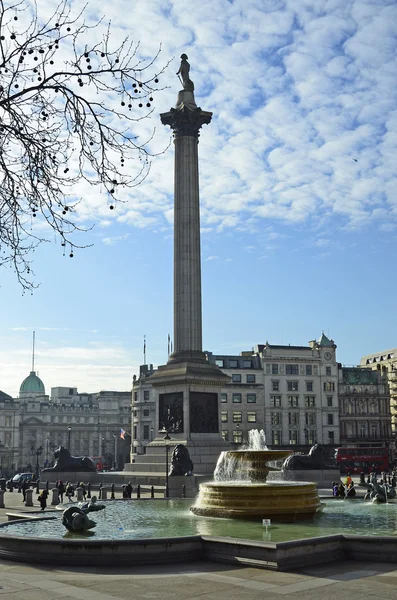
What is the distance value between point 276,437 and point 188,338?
52.2 m

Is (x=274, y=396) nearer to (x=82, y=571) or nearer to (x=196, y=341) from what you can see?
(x=196, y=341)

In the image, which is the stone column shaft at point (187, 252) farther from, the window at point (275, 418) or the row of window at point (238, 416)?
the window at point (275, 418)

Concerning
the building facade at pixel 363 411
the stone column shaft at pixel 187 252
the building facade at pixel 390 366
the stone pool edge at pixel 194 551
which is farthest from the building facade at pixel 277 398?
the stone pool edge at pixel 194 551

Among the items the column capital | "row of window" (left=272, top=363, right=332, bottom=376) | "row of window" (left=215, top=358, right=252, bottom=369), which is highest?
the column capital

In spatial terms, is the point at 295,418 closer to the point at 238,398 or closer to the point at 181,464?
the point at 238,398

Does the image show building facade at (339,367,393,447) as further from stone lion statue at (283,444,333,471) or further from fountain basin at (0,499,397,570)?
fountain basin at (0,499,397,570)

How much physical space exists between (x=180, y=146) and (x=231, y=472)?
38.3 meters

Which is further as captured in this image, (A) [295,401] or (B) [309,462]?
(A) [295,401]

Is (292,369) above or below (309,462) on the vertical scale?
above

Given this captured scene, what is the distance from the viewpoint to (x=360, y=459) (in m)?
87.2

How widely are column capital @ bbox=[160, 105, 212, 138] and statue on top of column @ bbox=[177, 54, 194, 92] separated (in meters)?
3.07

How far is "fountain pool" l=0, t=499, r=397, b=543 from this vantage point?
19.1m

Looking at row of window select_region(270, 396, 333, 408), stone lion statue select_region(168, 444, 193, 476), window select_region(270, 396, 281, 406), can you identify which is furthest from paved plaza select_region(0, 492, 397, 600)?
row of window select_region(270, 396, 333, 408)

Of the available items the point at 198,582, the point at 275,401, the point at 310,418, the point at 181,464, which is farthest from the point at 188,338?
the point at 310,418
